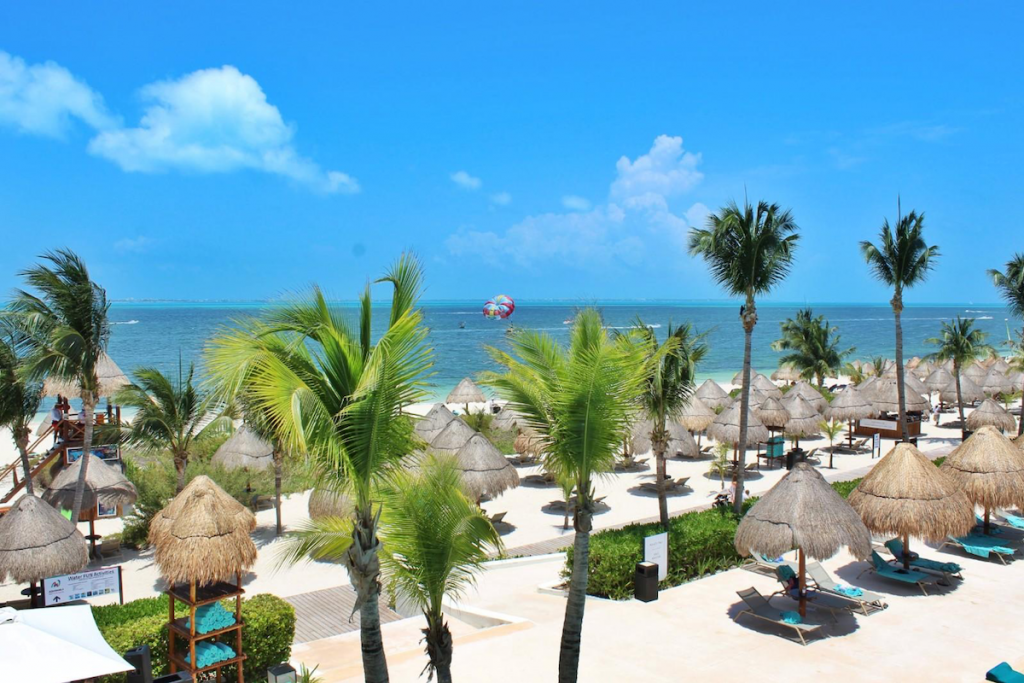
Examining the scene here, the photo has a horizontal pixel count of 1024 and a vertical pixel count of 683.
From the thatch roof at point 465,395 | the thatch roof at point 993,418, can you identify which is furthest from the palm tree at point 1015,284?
the thatch roof at point 465,395

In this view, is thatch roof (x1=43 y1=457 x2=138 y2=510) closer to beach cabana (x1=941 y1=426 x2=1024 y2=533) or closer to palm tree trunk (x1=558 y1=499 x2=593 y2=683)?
palm tree trunk (x1=558 y1=499 x2=593 y2=683)

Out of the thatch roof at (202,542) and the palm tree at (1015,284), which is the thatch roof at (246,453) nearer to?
the thatch roof at (202,542)

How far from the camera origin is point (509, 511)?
19.8 meters

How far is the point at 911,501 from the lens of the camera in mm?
12641

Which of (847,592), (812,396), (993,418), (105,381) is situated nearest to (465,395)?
(812,396)

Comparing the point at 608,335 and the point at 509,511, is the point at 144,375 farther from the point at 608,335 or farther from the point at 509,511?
the point at 608,335

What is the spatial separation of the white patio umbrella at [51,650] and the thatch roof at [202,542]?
1455 mm

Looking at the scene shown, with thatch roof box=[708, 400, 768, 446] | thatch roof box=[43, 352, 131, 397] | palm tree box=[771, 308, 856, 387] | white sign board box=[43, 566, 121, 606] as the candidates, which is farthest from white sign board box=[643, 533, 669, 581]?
palm tree box=[771, 308, 856, 387]

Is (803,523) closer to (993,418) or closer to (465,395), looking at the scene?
(993,418)

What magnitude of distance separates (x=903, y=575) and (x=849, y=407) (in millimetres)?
15873

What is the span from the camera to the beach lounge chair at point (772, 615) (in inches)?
422

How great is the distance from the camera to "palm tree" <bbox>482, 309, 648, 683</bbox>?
26.0ft

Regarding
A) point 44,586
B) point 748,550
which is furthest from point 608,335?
point 44,586

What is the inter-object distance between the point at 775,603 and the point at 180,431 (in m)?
12.0
